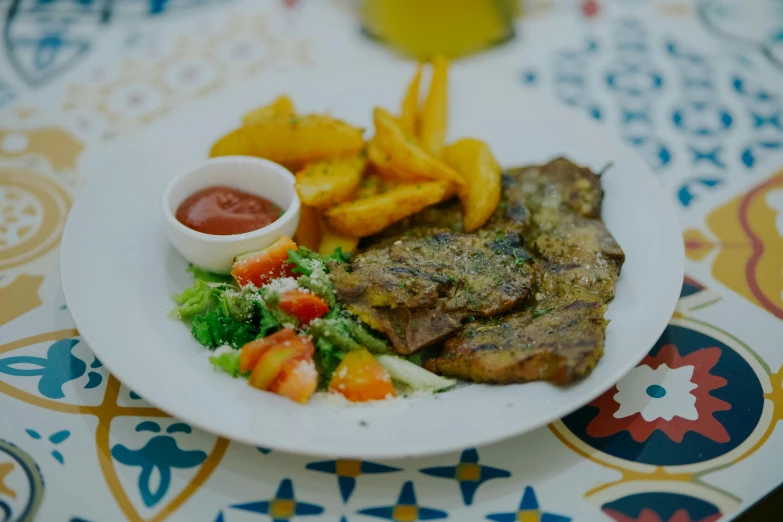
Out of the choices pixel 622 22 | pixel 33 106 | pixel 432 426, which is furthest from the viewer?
pixel 622 22

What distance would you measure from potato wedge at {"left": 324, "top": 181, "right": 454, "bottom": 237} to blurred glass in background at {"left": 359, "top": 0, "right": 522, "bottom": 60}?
6.80 ft

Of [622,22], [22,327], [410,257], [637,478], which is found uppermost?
[622,22]

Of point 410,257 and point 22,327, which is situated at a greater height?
point 410,257

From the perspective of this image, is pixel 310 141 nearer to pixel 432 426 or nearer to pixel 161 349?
pixel 161 349

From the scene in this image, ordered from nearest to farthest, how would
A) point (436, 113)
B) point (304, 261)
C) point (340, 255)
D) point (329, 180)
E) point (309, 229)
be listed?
point (304, 261)
point (340, 255)
point (329, 180)
point (309, 229)
point (436, 113)

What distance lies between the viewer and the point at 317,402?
281cm

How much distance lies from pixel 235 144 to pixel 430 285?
1588 millimetres

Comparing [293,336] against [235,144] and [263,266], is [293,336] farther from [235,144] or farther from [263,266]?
[235,144]

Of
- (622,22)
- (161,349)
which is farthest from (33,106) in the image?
(622,22)

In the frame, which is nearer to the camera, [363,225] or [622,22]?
[363,225]

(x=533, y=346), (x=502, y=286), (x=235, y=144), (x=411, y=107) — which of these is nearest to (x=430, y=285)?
(x=502, y=286)

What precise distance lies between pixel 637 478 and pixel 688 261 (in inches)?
65.5

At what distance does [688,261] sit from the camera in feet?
12.9

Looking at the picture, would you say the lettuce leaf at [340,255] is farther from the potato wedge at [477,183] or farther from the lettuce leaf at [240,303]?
the potato wedge at [477,183]
